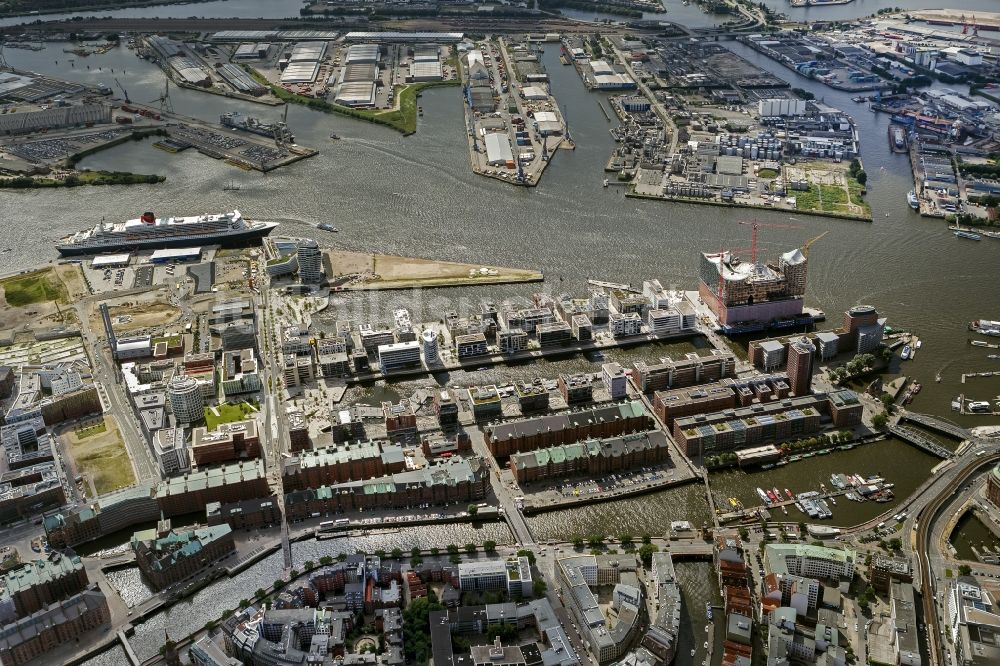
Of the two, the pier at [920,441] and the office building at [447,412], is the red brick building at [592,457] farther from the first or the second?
the pier at [920,441]

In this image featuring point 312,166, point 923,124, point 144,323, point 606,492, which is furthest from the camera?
point 923,124

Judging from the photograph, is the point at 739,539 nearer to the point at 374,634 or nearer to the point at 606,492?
the point at 606,492

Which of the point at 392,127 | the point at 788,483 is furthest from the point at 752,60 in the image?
the point at 788,483

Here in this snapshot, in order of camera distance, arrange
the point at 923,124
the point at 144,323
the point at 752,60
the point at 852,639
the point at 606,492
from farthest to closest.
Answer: the point at 752,60
the point at 923,124
the point at 144,323
the point at 606,492
the point at 852,639

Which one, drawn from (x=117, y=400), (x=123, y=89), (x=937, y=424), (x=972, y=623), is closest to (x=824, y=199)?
(x=937, y=424)

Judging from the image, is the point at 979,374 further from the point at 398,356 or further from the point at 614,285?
the point at 398,356

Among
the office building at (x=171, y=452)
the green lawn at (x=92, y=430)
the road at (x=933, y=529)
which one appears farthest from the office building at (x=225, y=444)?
the road at (x=933, y=529)

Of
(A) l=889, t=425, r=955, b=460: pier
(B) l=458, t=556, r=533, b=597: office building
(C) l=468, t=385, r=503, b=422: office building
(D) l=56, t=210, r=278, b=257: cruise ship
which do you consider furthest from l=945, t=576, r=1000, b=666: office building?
(D) l=56, t=210, r=278, b=257: cruise ship
